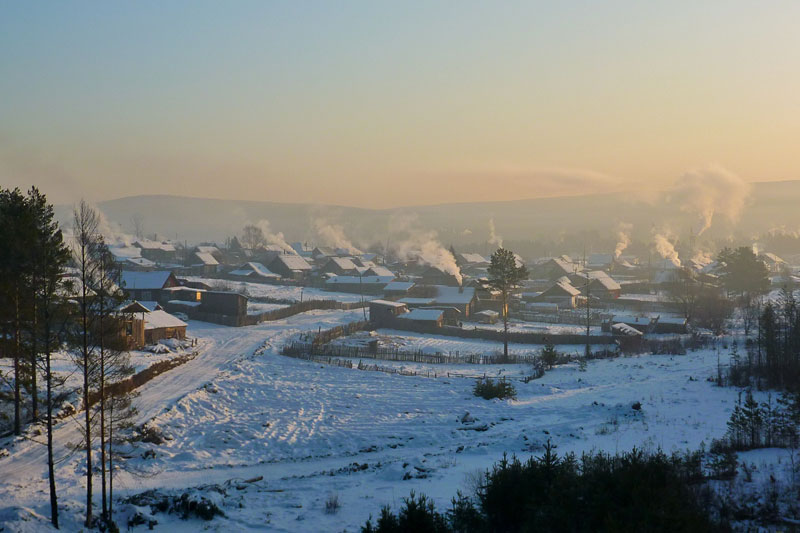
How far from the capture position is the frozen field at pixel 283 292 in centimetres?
7544

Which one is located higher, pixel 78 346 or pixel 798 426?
pixel 78 346

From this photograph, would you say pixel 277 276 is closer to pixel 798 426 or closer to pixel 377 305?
pixel 377 305

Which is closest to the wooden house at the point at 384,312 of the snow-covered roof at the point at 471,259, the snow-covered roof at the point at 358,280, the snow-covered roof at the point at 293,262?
the snow-covered roof at the point at 358,280

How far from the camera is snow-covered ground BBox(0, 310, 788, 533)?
15703 mm

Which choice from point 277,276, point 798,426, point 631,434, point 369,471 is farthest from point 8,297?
point 277,276

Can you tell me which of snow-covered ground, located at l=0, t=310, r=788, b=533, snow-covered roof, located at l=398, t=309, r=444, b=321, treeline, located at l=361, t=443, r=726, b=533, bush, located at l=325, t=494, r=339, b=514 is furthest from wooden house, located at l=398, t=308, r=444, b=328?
treeline, located at l=361, t=443, r=726, b=533

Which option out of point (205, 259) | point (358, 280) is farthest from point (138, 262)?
point (358, 280)

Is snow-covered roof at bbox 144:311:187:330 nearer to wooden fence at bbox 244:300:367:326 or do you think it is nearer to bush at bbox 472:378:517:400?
wooden fence at bbox 244:300:367:326

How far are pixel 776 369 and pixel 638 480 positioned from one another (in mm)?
21267

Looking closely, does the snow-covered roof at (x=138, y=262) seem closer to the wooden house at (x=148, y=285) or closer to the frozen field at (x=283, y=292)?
the frozen field at (x=283, y=292)

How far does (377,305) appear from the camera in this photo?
59.2 metres

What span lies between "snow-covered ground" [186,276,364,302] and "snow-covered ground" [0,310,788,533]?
3666 centimetres

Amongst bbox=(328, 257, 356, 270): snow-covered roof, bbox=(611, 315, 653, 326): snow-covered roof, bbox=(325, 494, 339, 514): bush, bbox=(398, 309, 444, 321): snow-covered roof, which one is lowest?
bbox=(325, 494, 339, 514): bush

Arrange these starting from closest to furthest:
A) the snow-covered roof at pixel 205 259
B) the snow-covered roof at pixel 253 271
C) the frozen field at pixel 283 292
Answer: the frozen field at pixel 283 292 → the snow-covered roof at pixel 253 271 → the snow-covered roof at pixel 205 259
